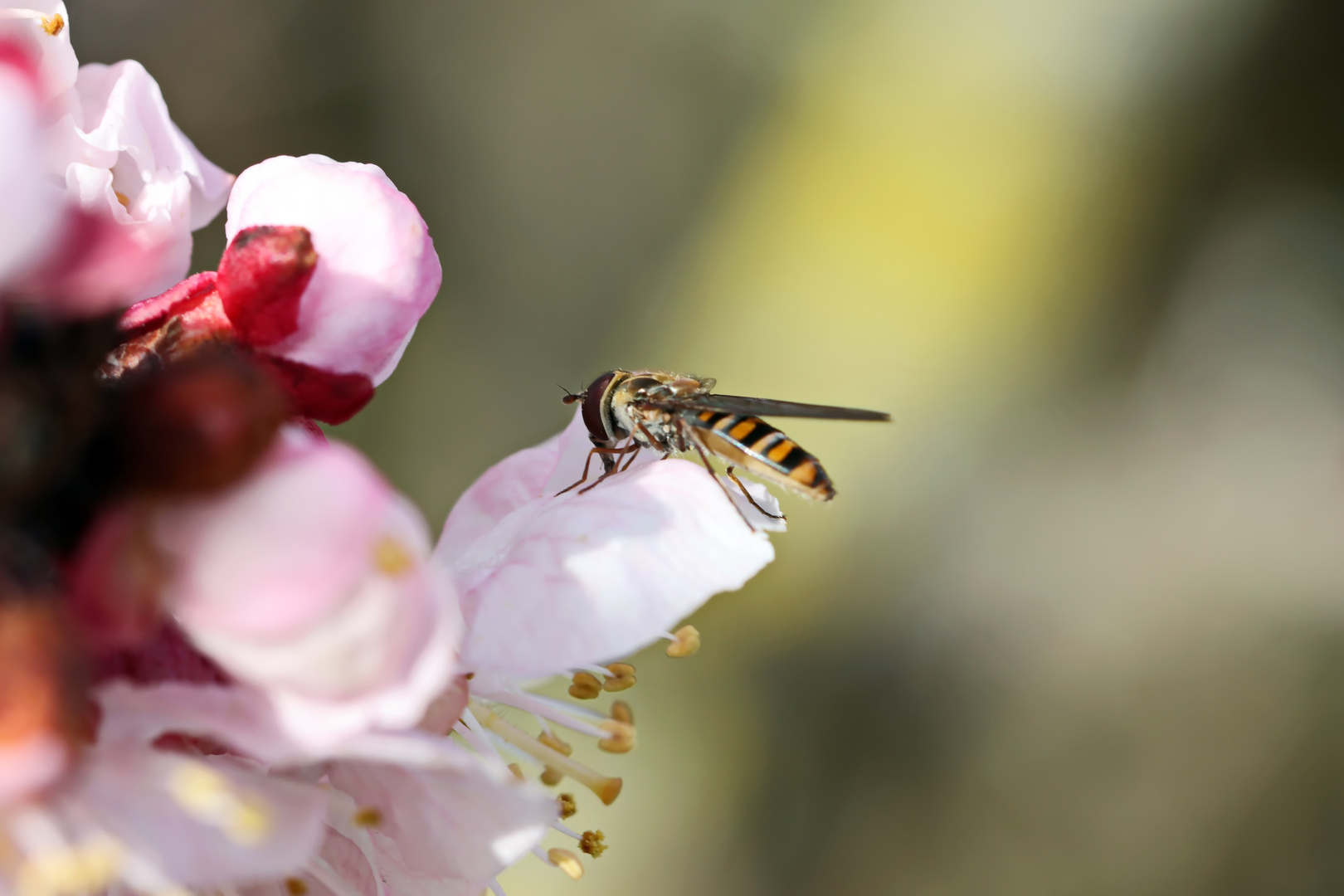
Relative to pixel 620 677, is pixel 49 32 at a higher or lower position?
higher

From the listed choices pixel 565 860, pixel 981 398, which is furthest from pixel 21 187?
pixel 981 398

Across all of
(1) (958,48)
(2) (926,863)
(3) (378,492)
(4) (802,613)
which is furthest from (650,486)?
(1) (958,48)

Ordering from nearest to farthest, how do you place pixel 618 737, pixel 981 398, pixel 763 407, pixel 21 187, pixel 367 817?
1. pixel 21 187
2. pixel 367 817
3. pixel 618 737
4. pixel 763 407
5. pixel 981 398

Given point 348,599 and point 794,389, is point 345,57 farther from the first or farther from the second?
point 348,599

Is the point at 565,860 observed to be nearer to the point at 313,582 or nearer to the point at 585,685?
the point at 585,685

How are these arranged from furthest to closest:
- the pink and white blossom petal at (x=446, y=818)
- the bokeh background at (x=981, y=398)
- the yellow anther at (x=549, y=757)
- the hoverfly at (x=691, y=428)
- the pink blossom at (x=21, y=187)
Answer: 1. the bokeh background at (x=981, y=398)
2. the hoverfly at (x=691, y=428)
3. the yellow anther at (x=549, y=757)
4. the pink and white blossom petal at (x=446, y=818)
5. the pink blossom at (x=21, y=187)

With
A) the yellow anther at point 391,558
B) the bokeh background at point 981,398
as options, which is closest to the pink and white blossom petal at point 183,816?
the yellow anther at point 391,558

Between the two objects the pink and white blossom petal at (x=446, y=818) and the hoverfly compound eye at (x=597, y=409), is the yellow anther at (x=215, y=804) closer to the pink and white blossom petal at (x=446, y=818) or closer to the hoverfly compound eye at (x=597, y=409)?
Result: the pink and white blossom petal at (x=446, y=818)
